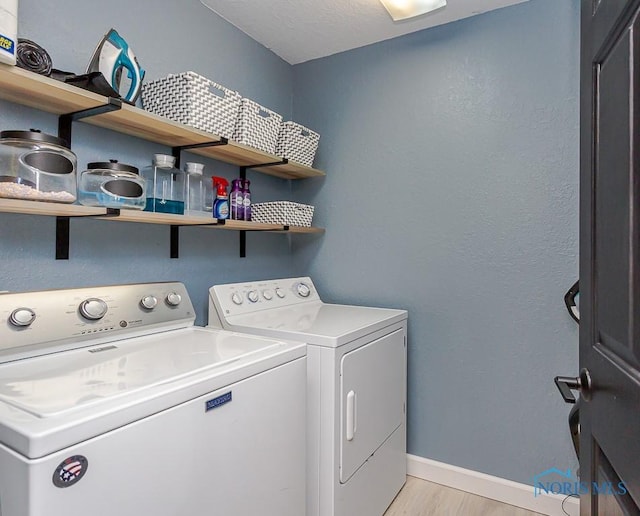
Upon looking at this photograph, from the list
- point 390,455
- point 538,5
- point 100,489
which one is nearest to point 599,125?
point 100,489

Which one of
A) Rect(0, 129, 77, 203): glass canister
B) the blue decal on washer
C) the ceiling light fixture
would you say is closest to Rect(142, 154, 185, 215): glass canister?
Rect(0, 129, 77, 203): glass canister

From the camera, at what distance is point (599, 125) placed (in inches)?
32.9

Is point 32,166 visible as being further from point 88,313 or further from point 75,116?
point 88,313

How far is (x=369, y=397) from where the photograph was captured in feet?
5.65

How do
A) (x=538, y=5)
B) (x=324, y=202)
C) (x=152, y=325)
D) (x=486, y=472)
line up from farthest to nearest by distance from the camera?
(x=324, y=202), (x=486, y=472), (x=538, y=5), (x=152, y=325)

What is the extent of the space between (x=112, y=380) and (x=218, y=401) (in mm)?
263

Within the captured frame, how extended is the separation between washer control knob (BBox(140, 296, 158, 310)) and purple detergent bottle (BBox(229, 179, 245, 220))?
0.58 meters

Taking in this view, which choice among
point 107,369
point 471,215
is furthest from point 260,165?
point 107,369

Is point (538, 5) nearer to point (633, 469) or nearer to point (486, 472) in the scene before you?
point (633, 469)

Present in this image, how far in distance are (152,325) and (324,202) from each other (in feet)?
4.35

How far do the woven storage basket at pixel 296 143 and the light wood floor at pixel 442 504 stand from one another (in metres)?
1.82

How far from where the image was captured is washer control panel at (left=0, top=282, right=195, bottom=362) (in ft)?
3.74

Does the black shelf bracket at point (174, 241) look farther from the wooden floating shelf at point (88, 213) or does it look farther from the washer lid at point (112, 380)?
the washer lid at point (112, 380)

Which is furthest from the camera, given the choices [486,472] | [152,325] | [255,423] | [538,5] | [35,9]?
[486,472]
